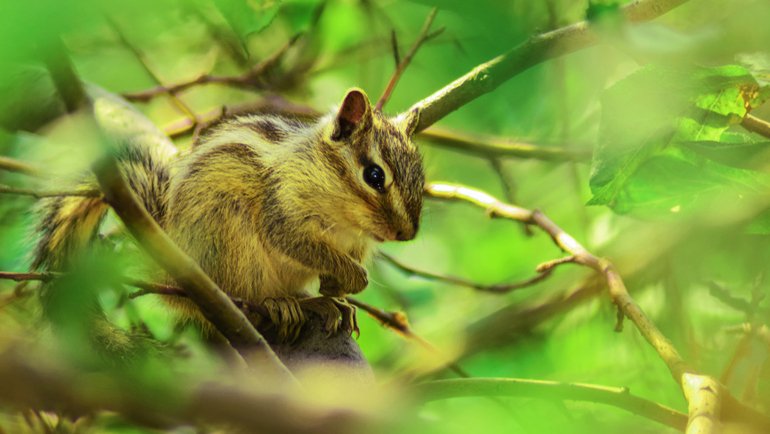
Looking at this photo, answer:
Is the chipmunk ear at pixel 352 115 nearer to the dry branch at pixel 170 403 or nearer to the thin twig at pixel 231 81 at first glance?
the thin twig at pixel 231 81

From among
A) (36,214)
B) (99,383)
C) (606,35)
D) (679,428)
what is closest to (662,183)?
(679,428)

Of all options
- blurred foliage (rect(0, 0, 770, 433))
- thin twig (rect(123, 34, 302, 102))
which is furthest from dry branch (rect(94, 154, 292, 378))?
thin twig (rect(123, 34, 302, 102))

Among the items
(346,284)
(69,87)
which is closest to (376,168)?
(346,284)

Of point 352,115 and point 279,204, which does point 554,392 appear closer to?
point 279,204

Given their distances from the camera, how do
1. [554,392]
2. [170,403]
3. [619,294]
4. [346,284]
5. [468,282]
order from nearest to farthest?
[170,403], [554,392], [619,294], [346,284], [468,282]

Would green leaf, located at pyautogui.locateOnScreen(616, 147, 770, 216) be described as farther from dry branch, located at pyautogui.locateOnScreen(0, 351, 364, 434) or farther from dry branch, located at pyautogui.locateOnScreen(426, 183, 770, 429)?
dry branch, located at pyautogui.locateOnScreen(0, 351, 364, 434)

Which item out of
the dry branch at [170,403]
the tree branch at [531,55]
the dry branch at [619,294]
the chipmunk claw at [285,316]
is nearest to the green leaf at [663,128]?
the tree branch at [531,55]

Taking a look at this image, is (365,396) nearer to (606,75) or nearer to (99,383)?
(99,383)
